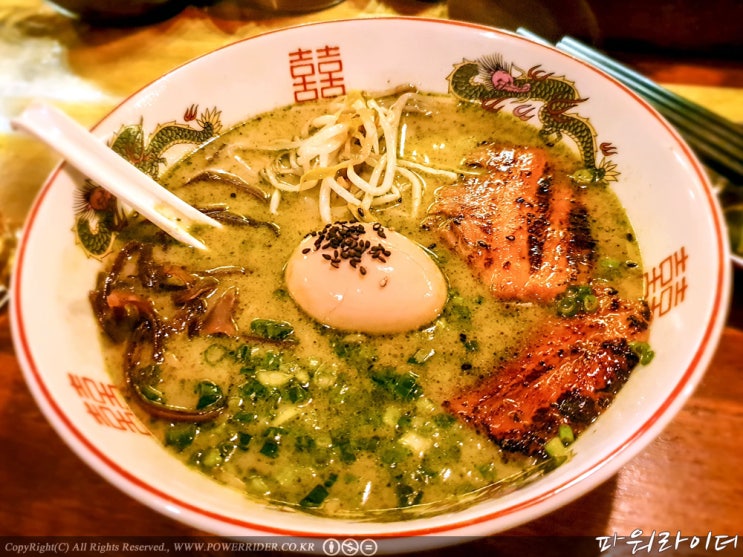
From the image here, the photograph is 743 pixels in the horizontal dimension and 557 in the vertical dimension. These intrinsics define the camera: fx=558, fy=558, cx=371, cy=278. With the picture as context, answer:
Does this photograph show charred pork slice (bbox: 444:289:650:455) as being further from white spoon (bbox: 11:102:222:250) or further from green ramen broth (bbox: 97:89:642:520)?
white spoon (bbox: 11:102:222:250)

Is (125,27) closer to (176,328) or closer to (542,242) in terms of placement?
(176,328)

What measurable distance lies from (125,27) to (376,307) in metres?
2.65

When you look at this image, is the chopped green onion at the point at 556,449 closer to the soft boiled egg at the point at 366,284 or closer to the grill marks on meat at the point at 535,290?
the grill marks on meat at the point at 535,290

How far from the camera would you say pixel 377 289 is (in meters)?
1.76

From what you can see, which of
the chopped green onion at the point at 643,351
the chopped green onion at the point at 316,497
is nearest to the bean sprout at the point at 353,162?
the chopped green onion at the point at 643,351

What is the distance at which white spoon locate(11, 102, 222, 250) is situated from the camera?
5.70 feet

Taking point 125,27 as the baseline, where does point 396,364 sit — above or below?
below

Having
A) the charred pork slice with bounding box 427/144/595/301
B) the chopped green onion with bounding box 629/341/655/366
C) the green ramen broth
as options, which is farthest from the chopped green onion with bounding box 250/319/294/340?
the chopped green onion with bounding box 629/341/655/366

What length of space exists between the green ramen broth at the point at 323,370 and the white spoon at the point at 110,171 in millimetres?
75

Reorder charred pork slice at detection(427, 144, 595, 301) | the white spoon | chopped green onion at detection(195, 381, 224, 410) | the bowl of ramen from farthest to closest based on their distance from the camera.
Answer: charred pork slice at detection(427, 144, 595, 301) → the white spoon → chopped green onion at detection(195, 381, 224, 410) → the bowl of ramen

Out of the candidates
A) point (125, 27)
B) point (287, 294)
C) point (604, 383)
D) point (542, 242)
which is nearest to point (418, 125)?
point (542, 242)

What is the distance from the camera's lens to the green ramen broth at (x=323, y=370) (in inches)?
57.6

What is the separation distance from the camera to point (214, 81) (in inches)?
91.0

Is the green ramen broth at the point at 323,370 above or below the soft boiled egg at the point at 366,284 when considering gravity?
below
